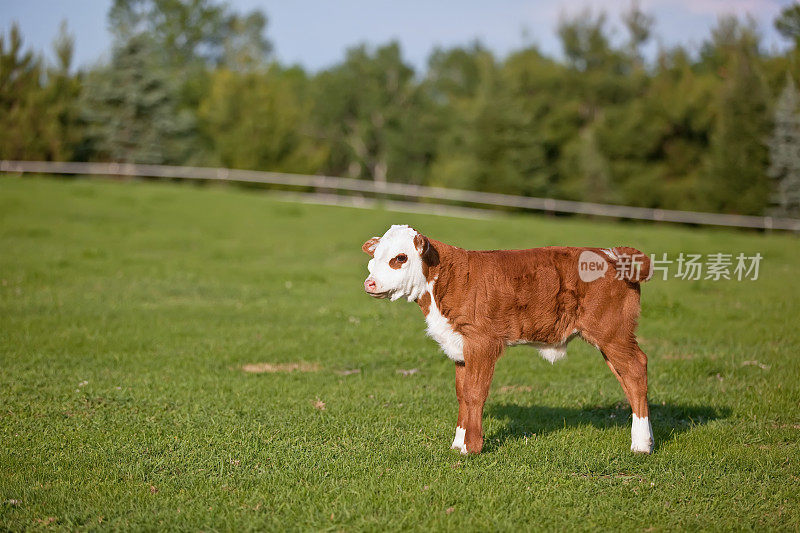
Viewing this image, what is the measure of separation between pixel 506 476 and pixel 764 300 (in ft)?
33.2

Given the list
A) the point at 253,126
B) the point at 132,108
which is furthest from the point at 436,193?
the point at 132,108

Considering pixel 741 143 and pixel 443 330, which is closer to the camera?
pixel 443 330

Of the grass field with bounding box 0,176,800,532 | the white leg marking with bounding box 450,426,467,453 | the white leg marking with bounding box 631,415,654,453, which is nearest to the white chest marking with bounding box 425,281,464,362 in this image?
the white leg marking with bounding box 450,426,467,453

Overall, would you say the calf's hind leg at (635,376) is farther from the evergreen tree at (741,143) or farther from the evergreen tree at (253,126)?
the evergreen tree at (253,126)

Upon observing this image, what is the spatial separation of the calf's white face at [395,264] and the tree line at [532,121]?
28838 millimetres

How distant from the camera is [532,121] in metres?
52.1

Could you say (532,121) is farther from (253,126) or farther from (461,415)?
(461,415)

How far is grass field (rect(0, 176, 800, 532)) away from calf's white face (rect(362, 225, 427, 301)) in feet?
4.78

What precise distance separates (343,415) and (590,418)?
2447 mm

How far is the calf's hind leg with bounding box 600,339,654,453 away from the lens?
646 centimetres

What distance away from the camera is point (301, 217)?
91.8ft

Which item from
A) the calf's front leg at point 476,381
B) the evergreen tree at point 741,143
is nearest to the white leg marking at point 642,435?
the calf's front leg at point 476,381

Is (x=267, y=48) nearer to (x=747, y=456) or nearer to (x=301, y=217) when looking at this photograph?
(x=301, y=217)

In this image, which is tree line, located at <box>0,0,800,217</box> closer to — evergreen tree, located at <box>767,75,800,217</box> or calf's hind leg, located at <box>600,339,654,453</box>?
evergreen tree, located at <box>767,75,800,217</box>
